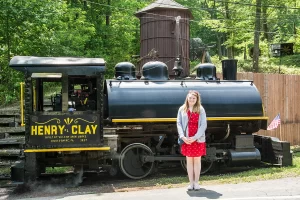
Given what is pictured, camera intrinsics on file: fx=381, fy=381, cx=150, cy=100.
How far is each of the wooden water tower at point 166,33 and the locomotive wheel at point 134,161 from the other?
572 cm

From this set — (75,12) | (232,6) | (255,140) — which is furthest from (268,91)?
(232,6)

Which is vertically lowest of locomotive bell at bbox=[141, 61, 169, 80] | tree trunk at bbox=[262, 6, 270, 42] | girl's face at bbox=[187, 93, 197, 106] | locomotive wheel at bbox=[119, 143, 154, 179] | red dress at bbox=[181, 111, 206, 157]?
locomotive wheel at bbox=[119, 143, 154, 179]

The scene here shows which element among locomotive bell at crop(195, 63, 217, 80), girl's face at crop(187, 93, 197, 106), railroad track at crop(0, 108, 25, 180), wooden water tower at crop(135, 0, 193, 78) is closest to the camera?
girl's face at crop(187, 93, 197, 106)

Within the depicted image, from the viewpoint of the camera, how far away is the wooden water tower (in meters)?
14.4

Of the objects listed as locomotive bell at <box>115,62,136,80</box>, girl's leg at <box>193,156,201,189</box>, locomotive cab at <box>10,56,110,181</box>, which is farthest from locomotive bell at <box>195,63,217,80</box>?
girl's leg at <box>193,156,201,189</box>

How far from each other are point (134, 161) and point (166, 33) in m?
7.02

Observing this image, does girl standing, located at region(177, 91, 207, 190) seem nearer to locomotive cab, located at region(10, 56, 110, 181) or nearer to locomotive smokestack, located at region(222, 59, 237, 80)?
locomotive cab, located at region(10, 56, 110, 181)

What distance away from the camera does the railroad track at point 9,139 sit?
10.2 m

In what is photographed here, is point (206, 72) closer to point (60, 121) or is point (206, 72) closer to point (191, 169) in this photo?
point (191, 169)

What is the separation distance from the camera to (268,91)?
43.1ft

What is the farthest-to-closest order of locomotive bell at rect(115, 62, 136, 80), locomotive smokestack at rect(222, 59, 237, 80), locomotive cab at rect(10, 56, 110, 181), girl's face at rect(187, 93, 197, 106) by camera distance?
1. locomotive smokestack at rect(222, 59, 237, 80)
2. locomotive bell at rect(115, 62, 136, 80)
3. locomotive cab at rect(10, 56, 110, 181)
4. girl's face at rect(187, 93, 197, 106)

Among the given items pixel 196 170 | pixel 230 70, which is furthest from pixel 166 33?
pixel 196 170

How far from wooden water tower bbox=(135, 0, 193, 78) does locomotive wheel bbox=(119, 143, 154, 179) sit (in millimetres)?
5722

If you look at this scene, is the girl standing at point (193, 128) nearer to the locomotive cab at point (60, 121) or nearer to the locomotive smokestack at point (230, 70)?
the locomotive cab at point (60, 121)
